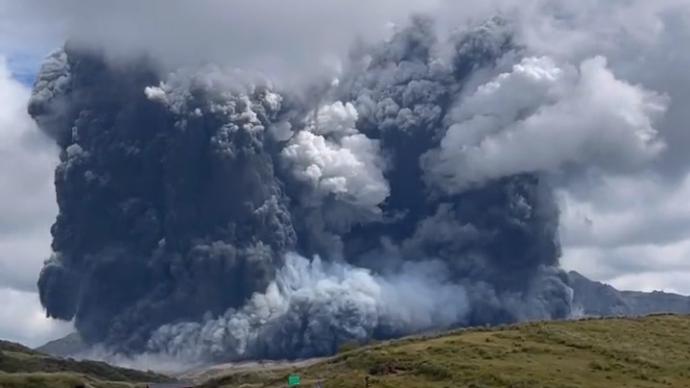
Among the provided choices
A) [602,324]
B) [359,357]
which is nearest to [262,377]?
[359,357]

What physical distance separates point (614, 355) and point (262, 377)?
50.1 metres

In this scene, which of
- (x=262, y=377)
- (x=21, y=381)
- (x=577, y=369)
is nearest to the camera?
(x=577, y=369)

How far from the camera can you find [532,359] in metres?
111

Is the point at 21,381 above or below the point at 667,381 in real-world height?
above

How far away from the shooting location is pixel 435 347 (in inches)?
4660

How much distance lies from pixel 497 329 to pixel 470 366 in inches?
1056

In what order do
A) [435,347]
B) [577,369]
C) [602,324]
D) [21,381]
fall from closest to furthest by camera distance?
[577,369]
[435,347]
[602,324]
[21,381]

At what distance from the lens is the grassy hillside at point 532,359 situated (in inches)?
4053

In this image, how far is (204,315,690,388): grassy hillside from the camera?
338 ft

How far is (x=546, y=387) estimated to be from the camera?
3836 inches

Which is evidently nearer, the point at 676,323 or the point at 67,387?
the point at 676,323

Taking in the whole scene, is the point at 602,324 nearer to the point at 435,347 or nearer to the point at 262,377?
the point at 435,347

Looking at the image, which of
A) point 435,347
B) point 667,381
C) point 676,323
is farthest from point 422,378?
point 676,323

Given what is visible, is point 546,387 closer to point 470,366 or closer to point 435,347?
point 470,366
